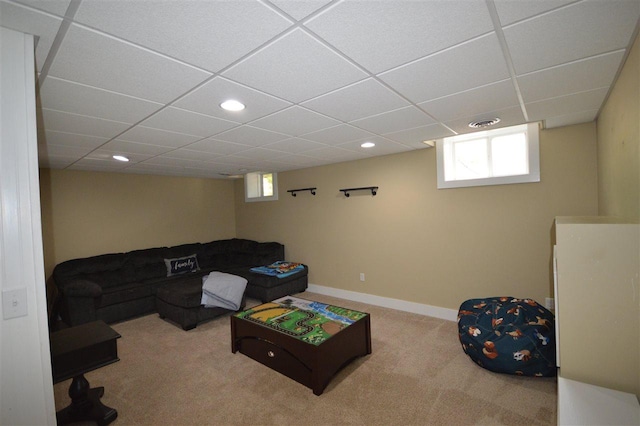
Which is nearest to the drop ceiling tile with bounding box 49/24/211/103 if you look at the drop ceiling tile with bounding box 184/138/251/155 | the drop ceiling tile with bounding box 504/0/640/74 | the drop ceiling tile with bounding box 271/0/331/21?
the drop ceiling tile with bounding box 271/0/331/21

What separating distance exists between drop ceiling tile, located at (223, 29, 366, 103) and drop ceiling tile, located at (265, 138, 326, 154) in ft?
4.09

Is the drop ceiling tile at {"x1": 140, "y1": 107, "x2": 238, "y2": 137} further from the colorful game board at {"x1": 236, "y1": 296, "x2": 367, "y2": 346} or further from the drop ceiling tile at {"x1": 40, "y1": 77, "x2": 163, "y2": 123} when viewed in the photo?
the colorful game board at {"x1": 236, "y1": 296, "x2": 367, "y2": 346}

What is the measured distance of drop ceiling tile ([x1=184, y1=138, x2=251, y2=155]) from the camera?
3105 millimetres

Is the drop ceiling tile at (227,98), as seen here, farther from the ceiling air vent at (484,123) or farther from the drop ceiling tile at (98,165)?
the drop ceiling tile at (98,165)

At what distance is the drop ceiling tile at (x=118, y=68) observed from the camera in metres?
1.28

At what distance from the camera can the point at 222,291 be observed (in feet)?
12.6

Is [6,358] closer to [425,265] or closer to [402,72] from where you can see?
[402,72]

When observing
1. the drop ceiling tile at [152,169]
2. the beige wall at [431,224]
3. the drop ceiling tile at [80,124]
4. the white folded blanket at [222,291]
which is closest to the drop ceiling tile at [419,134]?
the beige wall at [431,224]

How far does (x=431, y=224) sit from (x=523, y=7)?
294 cm

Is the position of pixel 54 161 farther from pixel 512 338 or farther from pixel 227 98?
pixel 512 338

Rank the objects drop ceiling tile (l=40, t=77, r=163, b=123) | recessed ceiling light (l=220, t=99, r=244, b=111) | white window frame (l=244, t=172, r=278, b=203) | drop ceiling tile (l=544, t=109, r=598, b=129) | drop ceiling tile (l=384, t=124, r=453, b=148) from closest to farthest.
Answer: drop ceiling tile (l=40, t=77, r=163, b=123) < recessed ceiling light (l=220, t=99, r=244, b=111) < drop ceiling tile (l=544, t=109, r=598, b=129) < drop ceiling tile (l=384, t=124, r=453, b=148) < white window frame (l=244, t=172, r=278, b=203)

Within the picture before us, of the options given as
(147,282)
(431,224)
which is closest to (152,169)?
(147,282)

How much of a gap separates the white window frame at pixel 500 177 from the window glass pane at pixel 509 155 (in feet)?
0.24

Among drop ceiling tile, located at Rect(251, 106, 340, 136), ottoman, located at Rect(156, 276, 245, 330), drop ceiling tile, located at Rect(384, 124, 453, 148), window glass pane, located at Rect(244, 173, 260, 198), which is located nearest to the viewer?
drop ceiling tile, located at Rect(251, 106, 340, 136)
